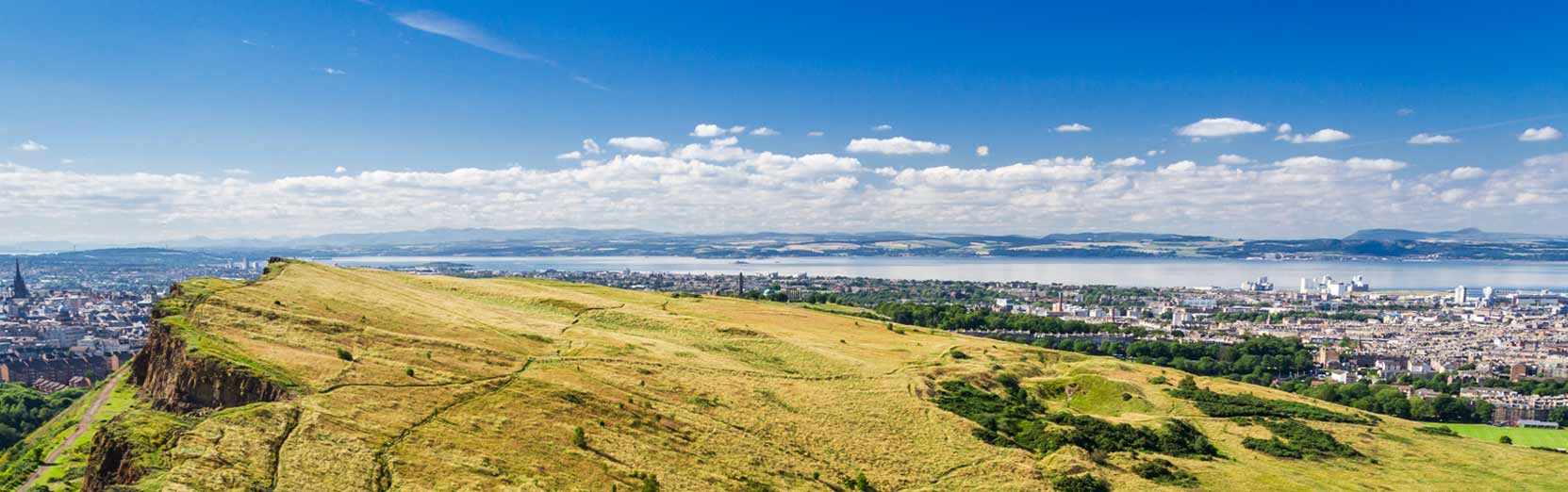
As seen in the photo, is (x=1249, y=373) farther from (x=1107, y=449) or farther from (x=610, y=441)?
(x=610, y=441)

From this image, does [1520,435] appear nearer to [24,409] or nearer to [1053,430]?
[1053,430]

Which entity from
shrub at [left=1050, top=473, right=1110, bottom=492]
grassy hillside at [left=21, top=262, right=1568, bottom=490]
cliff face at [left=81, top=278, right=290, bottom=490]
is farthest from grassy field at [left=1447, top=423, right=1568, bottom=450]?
cliff face at [left=81, top=278, right=290, bottom=490]

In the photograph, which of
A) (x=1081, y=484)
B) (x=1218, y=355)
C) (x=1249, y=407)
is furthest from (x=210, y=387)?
(x=1218, y=355)

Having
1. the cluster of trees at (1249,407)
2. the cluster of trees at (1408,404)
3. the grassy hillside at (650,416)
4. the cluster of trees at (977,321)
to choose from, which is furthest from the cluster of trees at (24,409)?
the cluster of trees at (1408,404)

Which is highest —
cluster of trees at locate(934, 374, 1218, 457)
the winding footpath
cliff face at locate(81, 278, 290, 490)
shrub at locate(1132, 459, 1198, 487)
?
cliff face at locate(81, 278, 290, 490)

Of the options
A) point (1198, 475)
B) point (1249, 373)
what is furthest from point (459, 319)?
point (1249, 373)

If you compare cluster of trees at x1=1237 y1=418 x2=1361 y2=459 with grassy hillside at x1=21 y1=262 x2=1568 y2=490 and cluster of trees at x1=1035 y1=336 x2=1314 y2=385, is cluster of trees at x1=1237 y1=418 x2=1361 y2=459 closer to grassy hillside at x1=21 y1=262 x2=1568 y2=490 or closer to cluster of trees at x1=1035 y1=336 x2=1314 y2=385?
grassy hillside at x1=21 y1=262 x2=1568 y2=490
